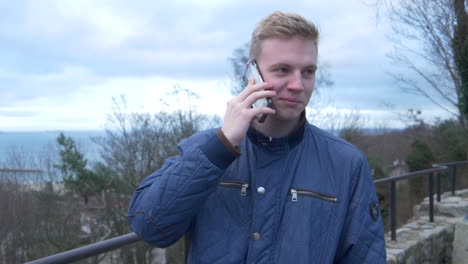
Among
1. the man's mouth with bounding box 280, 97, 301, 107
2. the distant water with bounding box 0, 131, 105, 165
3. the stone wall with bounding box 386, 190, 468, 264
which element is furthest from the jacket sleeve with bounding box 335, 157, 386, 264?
the distant water with bounding box 0, 131, 105, 165

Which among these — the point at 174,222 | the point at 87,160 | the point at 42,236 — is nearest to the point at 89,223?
the point at 42,236

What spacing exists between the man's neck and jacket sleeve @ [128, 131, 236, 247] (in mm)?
245

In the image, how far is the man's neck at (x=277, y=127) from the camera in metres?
1.54

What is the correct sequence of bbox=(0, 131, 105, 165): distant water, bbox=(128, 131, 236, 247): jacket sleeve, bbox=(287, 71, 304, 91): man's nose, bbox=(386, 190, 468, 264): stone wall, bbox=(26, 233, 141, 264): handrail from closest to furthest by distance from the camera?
1. bbox=(128, 131, 236, 247): jacket sleeve
2. bbox=(287, 71, 304, 91): man's nose
3. bbox=(26, 233, 141, 264): handrail
4. bbox=(386, 190, 468, 264): stone wall
5. bbox=(0, 131, 105, 165): distant water

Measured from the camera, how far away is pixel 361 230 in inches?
55.9

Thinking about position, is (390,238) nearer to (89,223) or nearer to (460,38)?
(460,38)

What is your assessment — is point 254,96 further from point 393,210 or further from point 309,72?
point 393,210

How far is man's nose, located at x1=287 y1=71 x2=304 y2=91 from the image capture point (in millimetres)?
1447

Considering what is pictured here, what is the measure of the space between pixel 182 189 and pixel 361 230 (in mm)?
637

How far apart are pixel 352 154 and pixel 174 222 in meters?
0.69

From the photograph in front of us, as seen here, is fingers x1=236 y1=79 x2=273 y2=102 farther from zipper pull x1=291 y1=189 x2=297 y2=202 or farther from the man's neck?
zipper pull x1=291 y1=189 x2=297 y2=202

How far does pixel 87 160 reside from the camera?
2041 cm

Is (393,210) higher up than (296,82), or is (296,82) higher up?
(296,82)

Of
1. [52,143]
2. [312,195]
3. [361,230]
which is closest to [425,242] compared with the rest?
[361,230]
